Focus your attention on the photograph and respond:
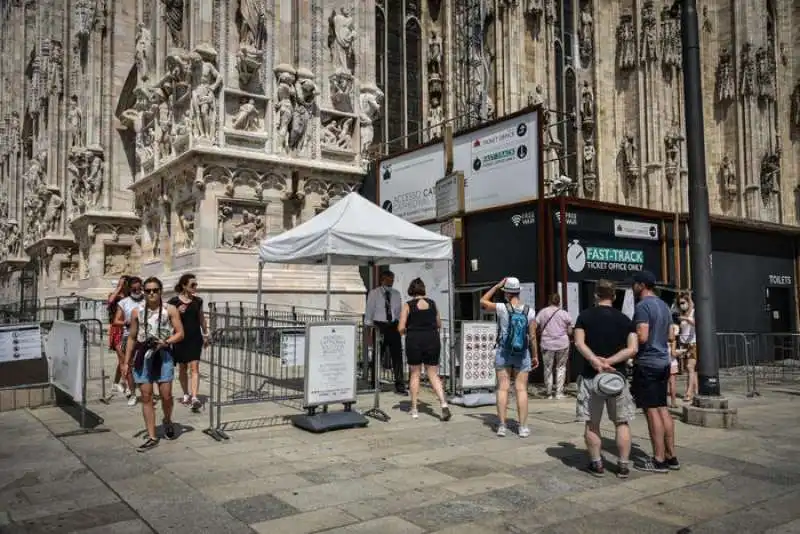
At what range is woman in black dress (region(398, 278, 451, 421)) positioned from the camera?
26.4 feet

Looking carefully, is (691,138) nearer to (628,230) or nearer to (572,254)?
(572,254)

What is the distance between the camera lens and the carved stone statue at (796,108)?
123 ft

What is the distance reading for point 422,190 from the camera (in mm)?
13383

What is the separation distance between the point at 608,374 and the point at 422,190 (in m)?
8.34

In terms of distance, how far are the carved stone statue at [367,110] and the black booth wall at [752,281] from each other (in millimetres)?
8687

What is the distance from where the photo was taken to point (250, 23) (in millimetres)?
15844

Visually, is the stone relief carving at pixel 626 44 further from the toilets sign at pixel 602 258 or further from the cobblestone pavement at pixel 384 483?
the cobblestone pavement at pixel 384 483

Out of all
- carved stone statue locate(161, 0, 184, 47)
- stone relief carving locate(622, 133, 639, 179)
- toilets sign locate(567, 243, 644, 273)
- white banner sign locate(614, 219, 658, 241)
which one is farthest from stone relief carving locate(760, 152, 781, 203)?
carved stone statue locate(161, 0, 184, 47)

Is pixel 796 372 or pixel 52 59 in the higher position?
pixel 52 59

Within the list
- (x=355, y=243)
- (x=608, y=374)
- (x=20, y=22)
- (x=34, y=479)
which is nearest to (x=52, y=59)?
(x=20, y=22)

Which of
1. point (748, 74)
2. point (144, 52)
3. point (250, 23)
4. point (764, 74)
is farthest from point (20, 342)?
point (764, 74)

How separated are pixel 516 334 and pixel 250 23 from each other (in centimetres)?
1189

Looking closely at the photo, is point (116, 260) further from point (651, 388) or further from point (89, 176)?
point (651, 388)

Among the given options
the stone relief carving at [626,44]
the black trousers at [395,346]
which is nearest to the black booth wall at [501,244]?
the black trousers at [395,346]
